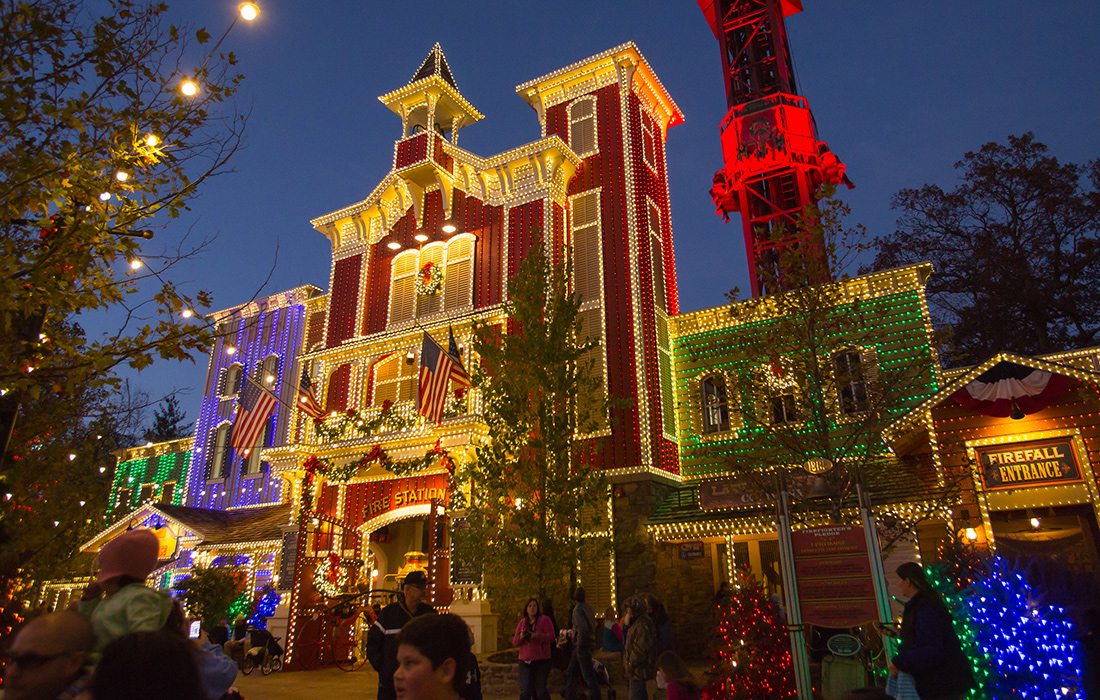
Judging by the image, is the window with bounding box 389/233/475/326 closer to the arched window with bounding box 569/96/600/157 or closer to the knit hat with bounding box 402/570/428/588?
the arched window with bounding box 569/96/600/157

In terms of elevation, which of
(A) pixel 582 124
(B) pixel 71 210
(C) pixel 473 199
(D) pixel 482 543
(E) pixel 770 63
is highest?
(E) pixel 770 63

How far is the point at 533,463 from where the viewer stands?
1388 centimetres

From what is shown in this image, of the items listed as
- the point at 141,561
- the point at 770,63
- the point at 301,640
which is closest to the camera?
the point at 141,561

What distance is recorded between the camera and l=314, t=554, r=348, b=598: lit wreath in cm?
1717

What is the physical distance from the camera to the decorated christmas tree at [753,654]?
26.7 feet

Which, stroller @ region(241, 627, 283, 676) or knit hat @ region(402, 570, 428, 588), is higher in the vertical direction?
knit hat @ region(402, 570, 428, 588)

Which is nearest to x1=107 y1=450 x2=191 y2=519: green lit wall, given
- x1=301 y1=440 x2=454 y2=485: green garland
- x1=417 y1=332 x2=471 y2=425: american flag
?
x1=301 y1=440 x2=454 y2=485: green garland

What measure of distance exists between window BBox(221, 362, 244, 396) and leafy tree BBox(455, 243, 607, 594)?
17747 mm

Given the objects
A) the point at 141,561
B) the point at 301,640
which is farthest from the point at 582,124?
the point at 141,561

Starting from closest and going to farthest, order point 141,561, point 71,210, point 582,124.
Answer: point 141,561
point 71,210
point 582,124

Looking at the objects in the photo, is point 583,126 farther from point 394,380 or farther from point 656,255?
point 394,380

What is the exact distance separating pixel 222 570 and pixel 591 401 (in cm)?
1450

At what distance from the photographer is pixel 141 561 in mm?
3434

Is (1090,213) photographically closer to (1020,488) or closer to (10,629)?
(1020,488)
